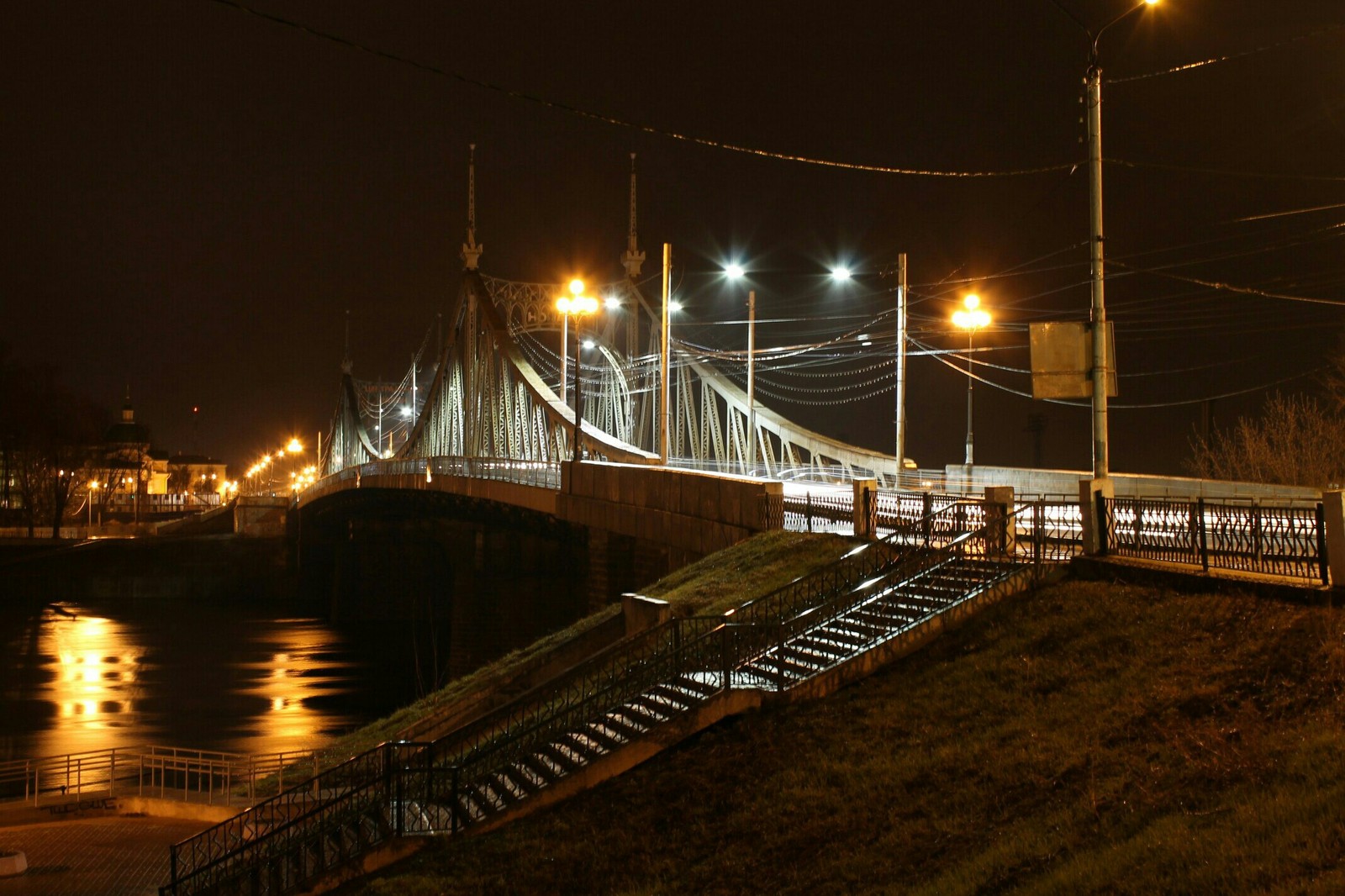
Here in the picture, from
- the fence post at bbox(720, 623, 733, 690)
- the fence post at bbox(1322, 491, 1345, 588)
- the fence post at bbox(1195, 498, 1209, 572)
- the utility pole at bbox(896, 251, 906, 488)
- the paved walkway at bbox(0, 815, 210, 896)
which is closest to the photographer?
the fence post at bbox(1322, 491, 1345, 588)

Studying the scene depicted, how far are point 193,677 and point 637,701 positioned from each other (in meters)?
30.9

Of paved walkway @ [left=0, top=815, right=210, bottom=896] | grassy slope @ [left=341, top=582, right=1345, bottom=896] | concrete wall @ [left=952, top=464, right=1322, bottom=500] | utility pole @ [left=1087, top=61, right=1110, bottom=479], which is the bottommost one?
paved walkway @ [left=0, top=815, right=210, bottom=896]

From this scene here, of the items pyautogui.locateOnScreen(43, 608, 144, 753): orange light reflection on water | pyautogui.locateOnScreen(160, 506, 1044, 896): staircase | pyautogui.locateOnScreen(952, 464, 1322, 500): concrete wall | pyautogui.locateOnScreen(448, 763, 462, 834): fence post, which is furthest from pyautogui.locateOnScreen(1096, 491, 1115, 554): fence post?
pyautogui.locateOnScreen(43, 608, 144, 753): orange light reflection on water

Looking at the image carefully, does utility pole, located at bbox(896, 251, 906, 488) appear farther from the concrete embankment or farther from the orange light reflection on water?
the concrete embankment

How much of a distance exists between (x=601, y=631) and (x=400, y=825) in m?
8.27

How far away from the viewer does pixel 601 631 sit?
19.1 metres

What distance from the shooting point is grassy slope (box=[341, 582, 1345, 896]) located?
6723 mm

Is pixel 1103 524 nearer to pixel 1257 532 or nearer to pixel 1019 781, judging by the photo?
pixel 1257 532

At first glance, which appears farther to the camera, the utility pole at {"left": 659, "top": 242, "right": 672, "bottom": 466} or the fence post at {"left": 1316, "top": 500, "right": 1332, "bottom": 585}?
the utility pole at {"left": 659, "top": 242, "right": 672, "bottom": 466}

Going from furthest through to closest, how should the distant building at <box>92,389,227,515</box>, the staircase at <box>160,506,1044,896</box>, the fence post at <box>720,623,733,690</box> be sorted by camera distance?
the distant building at <box>92,389,227,515</box>, the fence post at <box>720,623,733,690</box>, the staircase at <box>160,506,1044,896</box>

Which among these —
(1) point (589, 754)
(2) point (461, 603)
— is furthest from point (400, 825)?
(2) point (461, 603)

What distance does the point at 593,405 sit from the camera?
59.2m

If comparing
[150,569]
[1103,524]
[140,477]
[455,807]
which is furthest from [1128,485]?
[140,477]

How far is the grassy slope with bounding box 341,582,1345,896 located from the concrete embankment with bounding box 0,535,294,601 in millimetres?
59504
